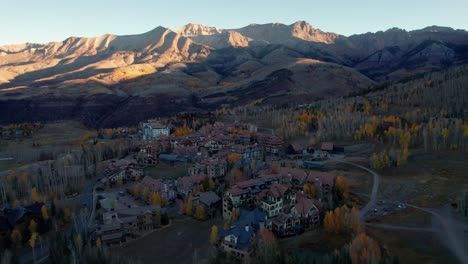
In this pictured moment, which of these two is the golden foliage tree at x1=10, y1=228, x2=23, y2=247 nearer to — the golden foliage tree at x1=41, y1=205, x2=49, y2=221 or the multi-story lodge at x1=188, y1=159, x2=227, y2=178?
the golden foliage tree at x1=41, y1=205, x2=49, y2=221

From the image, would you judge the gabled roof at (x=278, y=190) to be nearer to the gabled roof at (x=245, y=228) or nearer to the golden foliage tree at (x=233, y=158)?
the gabled roof at (x=245, y=228)

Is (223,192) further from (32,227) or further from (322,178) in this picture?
(32,227)

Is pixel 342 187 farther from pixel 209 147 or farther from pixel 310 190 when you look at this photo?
pixel 209 147

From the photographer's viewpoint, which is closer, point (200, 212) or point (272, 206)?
point (272, 206)

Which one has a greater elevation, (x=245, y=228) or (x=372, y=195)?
(x=245, y=228)

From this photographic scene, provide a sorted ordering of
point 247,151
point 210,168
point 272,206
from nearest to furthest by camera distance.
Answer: point 272,206
point 210,168
point 247,151

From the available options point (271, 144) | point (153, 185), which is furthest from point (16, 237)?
point (271, 144)

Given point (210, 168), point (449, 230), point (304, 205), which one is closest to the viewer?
point (449, 230)

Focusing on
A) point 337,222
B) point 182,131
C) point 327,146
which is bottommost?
point 337,222

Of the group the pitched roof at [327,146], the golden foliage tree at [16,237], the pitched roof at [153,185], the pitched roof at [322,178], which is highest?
the pitched roof at [327,146]

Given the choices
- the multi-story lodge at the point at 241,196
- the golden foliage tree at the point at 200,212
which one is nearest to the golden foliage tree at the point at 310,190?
the multi-story lodge at the point at 241,196
